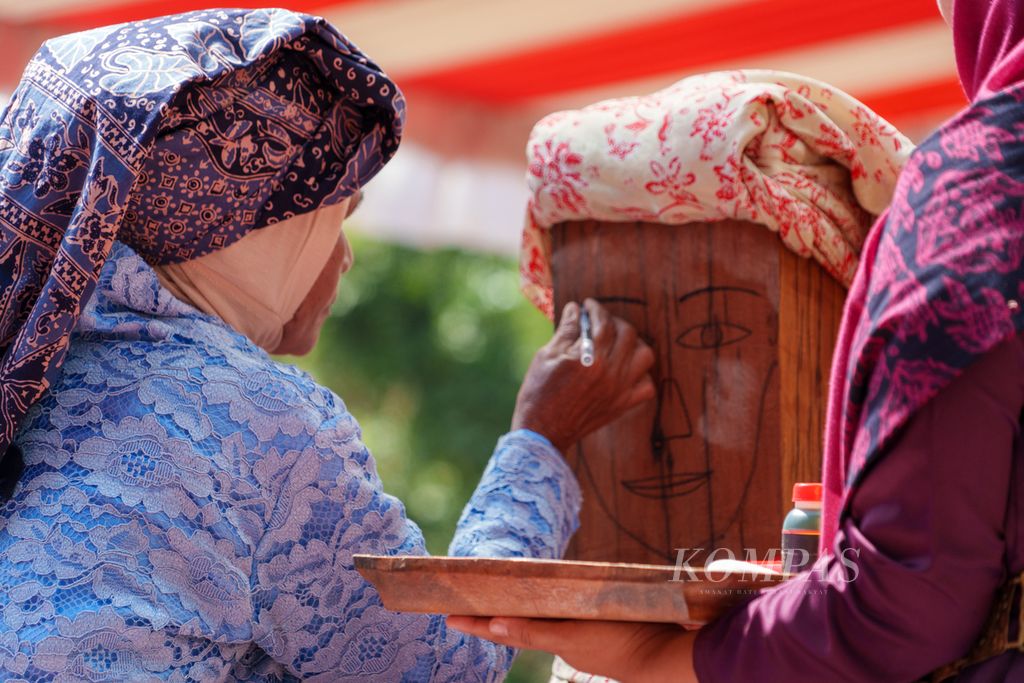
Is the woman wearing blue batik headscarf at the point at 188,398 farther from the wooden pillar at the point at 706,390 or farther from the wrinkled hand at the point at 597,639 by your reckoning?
the wrinkled hand at the point at 597,639

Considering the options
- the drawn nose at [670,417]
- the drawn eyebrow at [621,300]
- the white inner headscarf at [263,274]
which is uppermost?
the white inner headscarf at [263,274]

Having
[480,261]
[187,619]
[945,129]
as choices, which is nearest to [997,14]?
[945,129]

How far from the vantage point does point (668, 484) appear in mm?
1907

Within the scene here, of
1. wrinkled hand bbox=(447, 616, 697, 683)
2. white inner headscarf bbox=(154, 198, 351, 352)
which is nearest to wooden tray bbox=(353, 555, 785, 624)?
wrinkled hand bbox=(447, 616, 697, 683)

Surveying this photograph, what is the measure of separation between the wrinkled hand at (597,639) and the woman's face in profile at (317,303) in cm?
87

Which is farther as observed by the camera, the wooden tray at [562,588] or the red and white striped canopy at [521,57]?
the red and white striped canopy at [521,57]

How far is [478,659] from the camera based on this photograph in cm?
170

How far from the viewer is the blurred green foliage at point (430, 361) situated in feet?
35.7

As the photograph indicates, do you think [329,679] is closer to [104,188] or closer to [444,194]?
[104,188]

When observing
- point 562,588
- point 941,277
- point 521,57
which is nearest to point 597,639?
point 562,588

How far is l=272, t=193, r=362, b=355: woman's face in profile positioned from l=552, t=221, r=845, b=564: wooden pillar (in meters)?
0.38

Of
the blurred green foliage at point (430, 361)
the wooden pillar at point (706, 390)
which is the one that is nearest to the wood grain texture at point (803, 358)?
the wooden pillar at point (706, 390)

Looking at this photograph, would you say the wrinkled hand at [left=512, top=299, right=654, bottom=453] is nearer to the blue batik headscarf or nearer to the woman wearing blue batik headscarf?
the woman wearing blue batik headscarf

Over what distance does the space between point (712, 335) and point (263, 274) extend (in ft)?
2.26
